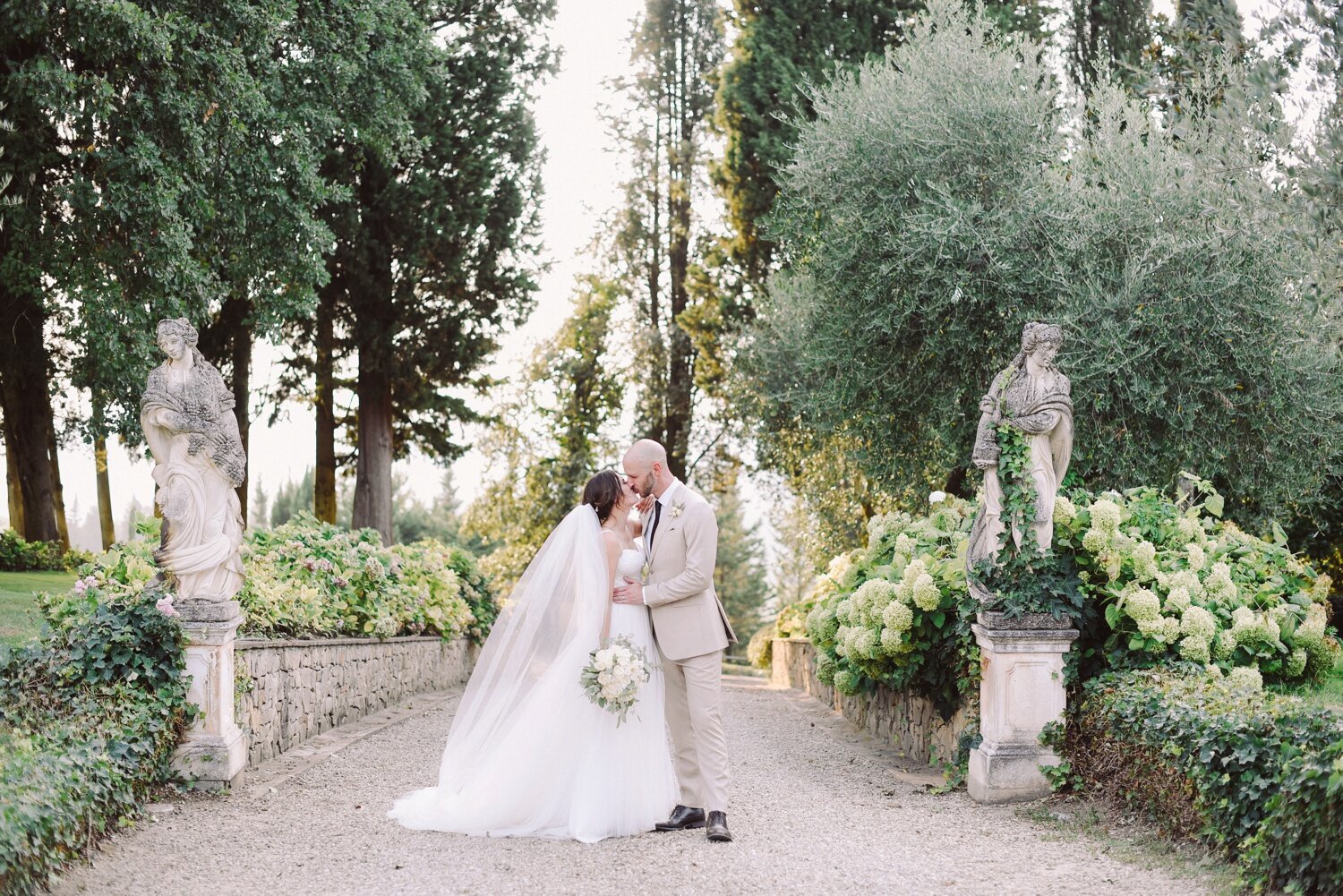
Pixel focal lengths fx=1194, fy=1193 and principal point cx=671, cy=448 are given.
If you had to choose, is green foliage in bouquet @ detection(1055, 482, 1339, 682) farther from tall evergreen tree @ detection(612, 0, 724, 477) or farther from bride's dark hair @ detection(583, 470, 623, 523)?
tall evergreen tree @ detection(612, 0, 724, 477)

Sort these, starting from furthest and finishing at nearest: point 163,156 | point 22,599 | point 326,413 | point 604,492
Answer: point 326,413, point 163,156, point 22,599, point 604,492

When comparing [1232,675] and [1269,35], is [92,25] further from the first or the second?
[1232,675]

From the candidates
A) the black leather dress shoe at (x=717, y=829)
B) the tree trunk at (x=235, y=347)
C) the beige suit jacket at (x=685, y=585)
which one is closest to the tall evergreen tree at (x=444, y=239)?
the tree trunk at (x=235, y=347)

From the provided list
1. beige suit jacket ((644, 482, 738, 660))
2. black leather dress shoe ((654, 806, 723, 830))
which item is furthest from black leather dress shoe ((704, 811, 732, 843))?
beige suit jacket ((644, 482, 738, 660))

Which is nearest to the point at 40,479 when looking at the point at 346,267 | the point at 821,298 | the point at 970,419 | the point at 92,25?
the point at 346,267

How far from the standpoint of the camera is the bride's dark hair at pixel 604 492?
6.62 metres

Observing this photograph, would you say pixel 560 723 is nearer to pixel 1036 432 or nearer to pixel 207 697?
pixel 207 697

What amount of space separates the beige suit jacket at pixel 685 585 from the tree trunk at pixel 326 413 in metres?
15.3

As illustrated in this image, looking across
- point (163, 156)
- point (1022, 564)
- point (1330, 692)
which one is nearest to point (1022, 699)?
point (1022, 564)

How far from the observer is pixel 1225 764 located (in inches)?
208

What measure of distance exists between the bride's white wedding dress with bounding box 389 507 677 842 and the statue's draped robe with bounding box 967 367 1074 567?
2.44 m

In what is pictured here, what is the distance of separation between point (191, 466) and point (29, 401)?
39.5 ft

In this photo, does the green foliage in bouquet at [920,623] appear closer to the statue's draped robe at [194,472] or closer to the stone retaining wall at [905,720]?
the stone retaining wall at [905,720]

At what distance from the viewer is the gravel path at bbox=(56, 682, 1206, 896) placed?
5.20 metres
